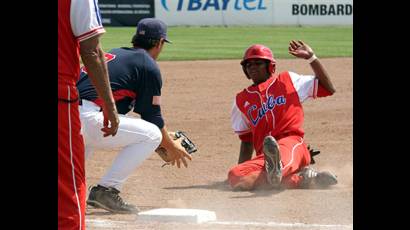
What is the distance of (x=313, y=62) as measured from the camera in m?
8.41

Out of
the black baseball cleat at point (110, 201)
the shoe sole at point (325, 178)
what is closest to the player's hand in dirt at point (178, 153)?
the black baseball cleat at point (110, 201)

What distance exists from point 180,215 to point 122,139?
0.79 meters

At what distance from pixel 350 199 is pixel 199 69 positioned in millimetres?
10891

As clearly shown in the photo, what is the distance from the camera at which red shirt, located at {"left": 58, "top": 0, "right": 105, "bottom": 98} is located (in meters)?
4.65

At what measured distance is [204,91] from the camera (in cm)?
1536

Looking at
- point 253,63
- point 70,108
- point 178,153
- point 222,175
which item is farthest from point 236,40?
point 70,108

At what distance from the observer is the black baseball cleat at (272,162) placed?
763 cm

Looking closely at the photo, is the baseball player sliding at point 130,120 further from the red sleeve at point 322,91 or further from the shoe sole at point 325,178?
the red sleeve at point 322,91

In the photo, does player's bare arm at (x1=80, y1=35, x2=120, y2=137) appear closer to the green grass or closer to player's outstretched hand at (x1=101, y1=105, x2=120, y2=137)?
player's outstretched hand at (x1=101, y1=105, x2=120, y2=137)

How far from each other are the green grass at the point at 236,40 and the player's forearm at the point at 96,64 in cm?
1550

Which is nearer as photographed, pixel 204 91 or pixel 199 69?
pixel 204 91
